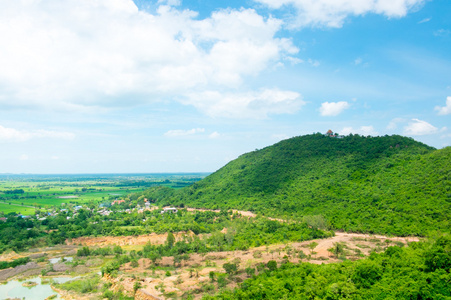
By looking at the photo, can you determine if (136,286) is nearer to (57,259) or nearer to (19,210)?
(57,259)

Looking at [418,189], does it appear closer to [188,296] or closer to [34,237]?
[188,296]

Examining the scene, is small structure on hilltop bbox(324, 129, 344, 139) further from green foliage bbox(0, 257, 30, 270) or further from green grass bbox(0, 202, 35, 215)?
green grass bbox(0, 202, 35, 215)

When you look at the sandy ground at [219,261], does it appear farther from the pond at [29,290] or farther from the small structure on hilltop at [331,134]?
the small structure on hilltop at [331,134]

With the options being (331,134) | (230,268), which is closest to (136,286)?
(230,268)

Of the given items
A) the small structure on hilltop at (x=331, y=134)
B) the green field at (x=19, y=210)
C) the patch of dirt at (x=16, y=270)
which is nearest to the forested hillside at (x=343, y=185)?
the small structure on hilltop at (x=331, y=134)

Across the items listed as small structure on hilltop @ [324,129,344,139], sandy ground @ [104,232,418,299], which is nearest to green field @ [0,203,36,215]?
sandy ground @ [104,232,418,299]
